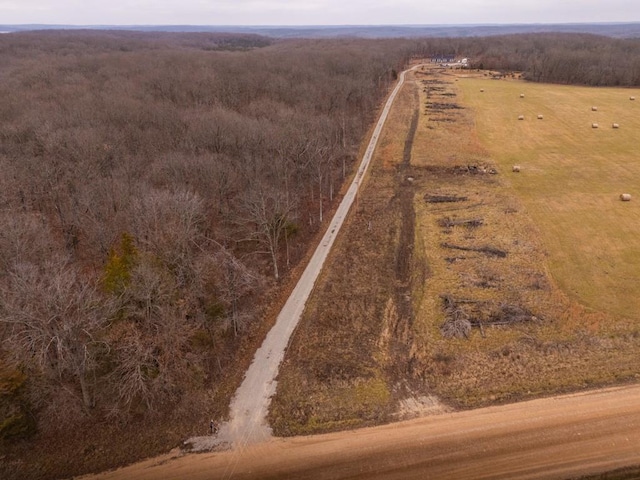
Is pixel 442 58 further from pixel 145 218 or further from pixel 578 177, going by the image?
pixel 145 218

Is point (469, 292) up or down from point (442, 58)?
down

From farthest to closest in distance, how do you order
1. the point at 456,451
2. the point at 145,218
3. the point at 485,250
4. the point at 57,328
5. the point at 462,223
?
the point at 462,223, the point at 485,250, the point at 145,218, the point at 456,451, the point at 57,328

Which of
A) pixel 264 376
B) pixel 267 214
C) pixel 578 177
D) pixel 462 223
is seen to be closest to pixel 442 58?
pixel 578 177

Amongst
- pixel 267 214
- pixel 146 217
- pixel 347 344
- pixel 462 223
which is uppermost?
pixel 146 217

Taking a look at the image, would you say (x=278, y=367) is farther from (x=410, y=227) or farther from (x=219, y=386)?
(x=410, y=227)

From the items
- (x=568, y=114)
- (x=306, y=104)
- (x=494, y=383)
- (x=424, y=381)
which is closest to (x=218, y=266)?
(x=424, y=381)

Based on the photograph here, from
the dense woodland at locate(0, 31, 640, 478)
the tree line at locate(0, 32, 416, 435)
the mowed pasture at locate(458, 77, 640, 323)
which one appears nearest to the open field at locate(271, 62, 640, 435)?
the mowed pasture at locate(458, 77, 640, 323)

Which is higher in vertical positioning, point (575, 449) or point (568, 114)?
point (568, 114)
